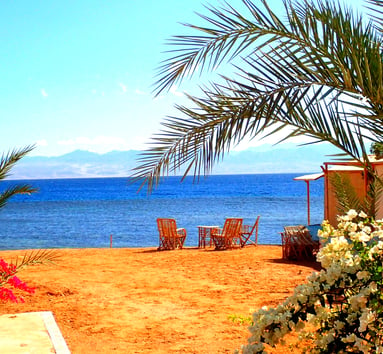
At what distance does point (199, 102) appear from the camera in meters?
3.30

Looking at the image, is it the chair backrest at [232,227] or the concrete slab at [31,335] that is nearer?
the concrete slab at [31,335]

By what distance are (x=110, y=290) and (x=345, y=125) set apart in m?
6.46

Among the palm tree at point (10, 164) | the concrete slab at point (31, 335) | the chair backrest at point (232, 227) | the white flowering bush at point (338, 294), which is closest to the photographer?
the white flowering bush at point (338, 294)

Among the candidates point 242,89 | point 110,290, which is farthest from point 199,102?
point 110,290

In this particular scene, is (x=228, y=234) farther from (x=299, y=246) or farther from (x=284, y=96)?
(x=284, y=96)

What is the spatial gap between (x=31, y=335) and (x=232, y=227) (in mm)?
8689

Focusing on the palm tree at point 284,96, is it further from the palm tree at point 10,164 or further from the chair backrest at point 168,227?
the chair backrest at point 168,227

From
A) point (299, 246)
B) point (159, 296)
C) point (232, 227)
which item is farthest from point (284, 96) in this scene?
point (232, 227)

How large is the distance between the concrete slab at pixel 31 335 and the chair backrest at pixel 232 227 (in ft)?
25.5

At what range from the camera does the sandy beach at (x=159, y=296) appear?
5.94 meters

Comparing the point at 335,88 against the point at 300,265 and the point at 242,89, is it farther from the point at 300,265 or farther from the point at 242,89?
the point at 300,265

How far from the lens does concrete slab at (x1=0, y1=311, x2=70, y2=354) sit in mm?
5215

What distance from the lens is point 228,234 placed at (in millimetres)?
14055

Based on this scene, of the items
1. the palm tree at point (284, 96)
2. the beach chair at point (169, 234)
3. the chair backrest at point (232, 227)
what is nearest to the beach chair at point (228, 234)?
the chair backrest at point (232, 227)
